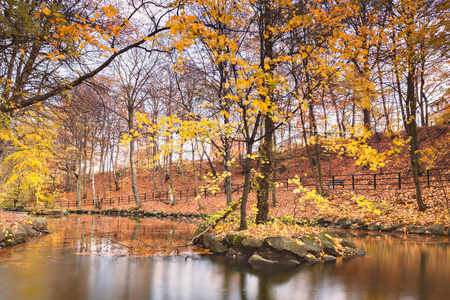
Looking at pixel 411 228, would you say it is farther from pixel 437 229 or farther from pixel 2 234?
pixel 2 234

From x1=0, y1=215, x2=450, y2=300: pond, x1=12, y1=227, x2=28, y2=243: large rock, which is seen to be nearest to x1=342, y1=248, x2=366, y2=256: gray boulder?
x1=0, y1=215, x2=450, y2=300: pond

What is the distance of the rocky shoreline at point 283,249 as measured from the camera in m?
6.74

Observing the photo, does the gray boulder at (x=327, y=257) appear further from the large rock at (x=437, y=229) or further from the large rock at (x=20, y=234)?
the large rock at (x=20, y=234)

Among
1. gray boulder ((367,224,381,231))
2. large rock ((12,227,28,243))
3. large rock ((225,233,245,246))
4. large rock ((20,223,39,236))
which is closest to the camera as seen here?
large rock ((225,233,245,246))

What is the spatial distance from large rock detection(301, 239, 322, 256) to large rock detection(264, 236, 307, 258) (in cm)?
21

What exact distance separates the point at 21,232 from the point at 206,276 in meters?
7.02

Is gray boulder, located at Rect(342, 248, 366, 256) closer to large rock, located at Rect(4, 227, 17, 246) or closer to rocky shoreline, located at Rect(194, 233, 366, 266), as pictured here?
rocky shoreline, located at Rect(194, 233, 366, 266)

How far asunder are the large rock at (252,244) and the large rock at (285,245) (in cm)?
21

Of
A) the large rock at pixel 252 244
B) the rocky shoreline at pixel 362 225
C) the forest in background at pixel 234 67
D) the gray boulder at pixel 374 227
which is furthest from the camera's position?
the gray boulder at pixel 374 227

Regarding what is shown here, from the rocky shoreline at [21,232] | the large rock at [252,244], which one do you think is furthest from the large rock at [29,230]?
the large rock at [252,244]

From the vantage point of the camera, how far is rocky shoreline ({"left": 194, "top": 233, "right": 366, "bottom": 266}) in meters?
6.74

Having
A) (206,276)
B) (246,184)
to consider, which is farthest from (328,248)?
(206,276)

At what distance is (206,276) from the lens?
5961mm

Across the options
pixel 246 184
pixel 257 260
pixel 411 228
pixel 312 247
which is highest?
pixel 246 184
